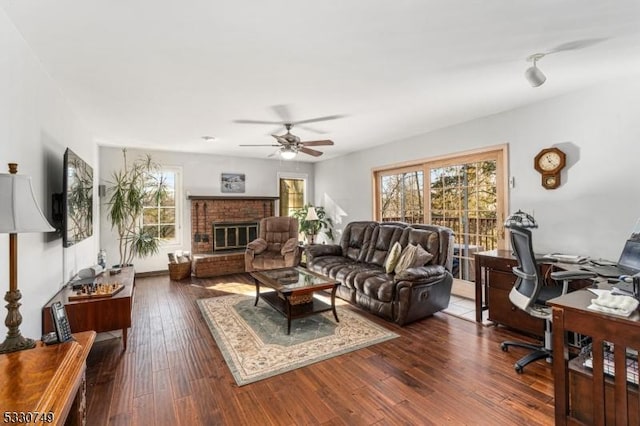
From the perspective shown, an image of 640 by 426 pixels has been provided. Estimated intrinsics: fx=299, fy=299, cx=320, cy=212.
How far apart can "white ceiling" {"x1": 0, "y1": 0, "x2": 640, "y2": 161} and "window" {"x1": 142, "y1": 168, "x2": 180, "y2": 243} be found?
2.25 meters

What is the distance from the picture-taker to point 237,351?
8.95 feet

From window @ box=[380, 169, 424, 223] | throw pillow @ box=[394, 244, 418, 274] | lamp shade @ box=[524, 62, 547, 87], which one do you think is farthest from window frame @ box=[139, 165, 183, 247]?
lamp shade @ box=[524, 62, 547, 87]

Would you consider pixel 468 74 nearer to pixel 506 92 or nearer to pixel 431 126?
pixel 506 92

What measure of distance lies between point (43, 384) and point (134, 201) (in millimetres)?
4245

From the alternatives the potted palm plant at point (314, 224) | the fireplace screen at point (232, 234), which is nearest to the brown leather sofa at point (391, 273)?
the potted palm plant at point (314, 224)

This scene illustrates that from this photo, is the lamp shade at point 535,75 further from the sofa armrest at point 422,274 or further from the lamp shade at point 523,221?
the sofa armrest at point 422,274

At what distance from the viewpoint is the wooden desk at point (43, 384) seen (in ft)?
3.02

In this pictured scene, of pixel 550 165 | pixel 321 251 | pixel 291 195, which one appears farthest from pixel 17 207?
pixel 291 195

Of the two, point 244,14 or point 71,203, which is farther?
point 71,203

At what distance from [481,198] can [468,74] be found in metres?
2.01

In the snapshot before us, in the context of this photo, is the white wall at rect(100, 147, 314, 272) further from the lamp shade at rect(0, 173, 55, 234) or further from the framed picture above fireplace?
the lamp shade at rect(0, 173, 55, 234)

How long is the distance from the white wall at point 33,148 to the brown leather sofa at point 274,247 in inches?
107

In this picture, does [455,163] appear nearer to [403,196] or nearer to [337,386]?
[403,196]

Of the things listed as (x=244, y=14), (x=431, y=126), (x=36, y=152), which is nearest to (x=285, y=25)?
(x=244, y=14)
